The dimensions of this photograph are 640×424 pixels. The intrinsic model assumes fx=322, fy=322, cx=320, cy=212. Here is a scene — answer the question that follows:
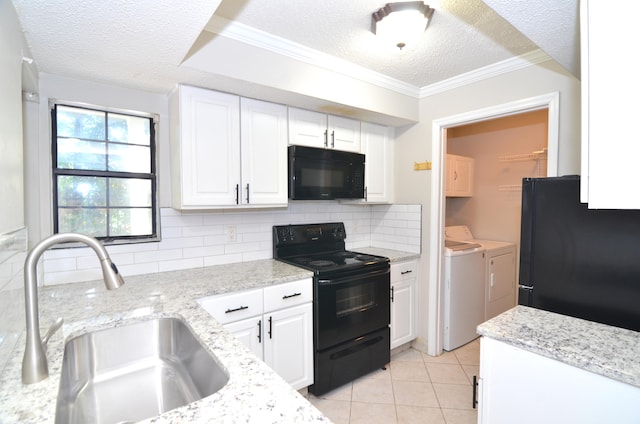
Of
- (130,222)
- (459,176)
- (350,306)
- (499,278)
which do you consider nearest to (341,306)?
(350,306)

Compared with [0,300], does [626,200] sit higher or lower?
higher

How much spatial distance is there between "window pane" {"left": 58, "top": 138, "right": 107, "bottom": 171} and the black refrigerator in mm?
2463

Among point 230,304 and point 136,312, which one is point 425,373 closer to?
point 230,304

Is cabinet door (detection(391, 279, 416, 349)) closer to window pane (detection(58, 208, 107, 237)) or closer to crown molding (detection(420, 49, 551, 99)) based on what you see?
crown molding (detection(420, 49, 551, 99))

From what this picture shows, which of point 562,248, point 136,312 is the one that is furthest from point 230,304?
point 562,248

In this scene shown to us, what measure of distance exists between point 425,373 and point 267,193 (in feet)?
6.31

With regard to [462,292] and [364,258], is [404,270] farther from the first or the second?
A: [462,292]

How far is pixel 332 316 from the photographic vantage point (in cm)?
228

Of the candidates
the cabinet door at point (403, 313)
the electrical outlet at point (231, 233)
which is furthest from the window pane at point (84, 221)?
the cabinet door at point (403, 313)

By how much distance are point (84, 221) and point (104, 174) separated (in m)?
0.31

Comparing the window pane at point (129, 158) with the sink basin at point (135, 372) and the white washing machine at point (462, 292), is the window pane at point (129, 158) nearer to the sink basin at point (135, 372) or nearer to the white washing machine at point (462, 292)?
the sink basin at point (135, 372)

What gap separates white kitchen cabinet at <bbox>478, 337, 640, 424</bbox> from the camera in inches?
40.4

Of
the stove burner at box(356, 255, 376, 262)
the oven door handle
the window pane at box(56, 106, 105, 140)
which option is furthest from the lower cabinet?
the window pane at box(56, 106, 105, 140)

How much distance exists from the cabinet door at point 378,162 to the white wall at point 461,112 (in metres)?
0.09
